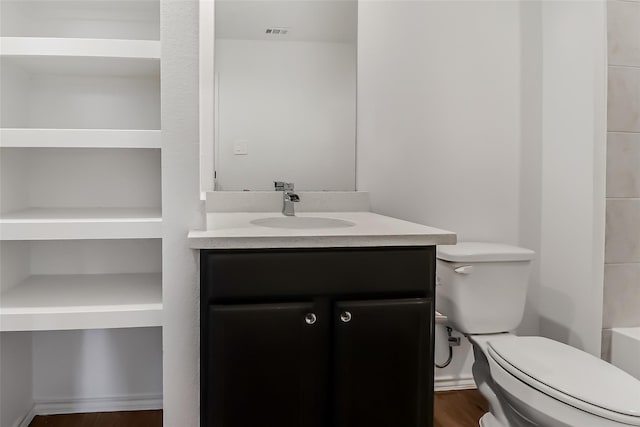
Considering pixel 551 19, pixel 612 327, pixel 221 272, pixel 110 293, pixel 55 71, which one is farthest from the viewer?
pixel 551 19

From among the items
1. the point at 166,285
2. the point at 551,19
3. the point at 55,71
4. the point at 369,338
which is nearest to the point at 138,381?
the point at 166,285

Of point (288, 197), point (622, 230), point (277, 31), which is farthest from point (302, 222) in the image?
point (622, 230)

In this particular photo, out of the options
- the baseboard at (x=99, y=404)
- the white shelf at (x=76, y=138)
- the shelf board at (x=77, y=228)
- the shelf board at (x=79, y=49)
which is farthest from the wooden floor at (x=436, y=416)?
the shelf board at (x=79, y=49)

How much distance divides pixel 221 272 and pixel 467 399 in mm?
1478

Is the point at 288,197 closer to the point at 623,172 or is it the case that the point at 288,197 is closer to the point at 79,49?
the point at 79,49

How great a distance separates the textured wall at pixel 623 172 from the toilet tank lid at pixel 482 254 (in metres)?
0.43

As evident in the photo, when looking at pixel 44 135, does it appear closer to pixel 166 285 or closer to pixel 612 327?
pixel 166 285

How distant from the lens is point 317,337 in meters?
1.40

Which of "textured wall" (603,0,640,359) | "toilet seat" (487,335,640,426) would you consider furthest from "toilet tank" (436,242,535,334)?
"textured wall" (603,0,640,359)

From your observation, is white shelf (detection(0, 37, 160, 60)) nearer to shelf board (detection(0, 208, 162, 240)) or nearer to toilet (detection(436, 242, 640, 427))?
shelf board (detection(0, 208, 162, 240))

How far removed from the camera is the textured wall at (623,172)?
2.06m

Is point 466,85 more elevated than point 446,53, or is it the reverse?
point 446,53

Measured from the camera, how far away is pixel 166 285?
4.90 feet

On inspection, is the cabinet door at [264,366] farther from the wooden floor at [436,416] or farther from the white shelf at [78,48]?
the white shelf at [78,48]
